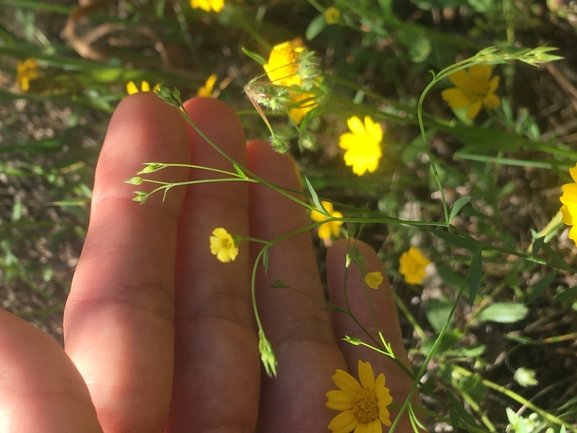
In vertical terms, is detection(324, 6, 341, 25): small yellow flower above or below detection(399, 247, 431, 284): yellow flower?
above

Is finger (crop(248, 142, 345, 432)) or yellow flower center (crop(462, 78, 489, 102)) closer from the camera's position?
finger (crop(248, 142, 345, 432))

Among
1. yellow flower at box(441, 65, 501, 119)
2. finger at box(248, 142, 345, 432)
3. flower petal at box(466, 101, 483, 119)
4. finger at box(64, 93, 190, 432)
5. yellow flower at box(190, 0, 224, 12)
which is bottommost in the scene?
finger at box(248, 142, 345, 432)

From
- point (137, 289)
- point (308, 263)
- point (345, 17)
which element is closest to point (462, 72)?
point (345, 17)

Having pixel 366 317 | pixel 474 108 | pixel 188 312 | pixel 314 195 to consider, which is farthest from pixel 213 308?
pixel 474 108

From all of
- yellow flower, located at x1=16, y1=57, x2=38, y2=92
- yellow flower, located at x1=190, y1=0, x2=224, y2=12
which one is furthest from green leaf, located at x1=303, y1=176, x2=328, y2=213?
yellow flower, located at x1=16, y1=57, x2=38, y2=92

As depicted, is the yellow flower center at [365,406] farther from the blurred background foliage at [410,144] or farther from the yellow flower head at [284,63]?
the yellow flower head at [284,63]

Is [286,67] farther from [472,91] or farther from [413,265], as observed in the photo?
[413,265]

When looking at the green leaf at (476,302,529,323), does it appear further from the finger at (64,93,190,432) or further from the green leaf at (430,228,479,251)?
the finger at (64,93,190,432)

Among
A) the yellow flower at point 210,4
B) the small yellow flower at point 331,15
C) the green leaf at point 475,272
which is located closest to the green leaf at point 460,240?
the green leaf at point 475,272
